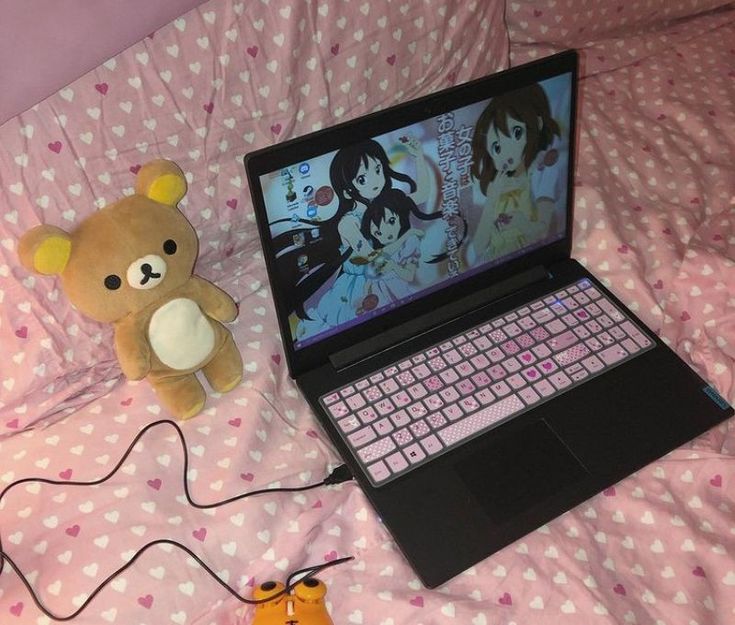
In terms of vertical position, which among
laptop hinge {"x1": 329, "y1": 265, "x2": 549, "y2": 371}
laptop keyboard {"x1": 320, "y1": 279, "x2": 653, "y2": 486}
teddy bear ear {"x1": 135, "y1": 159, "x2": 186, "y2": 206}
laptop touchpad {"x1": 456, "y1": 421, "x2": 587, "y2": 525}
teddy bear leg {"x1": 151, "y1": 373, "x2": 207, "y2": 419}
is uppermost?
teddy bear ear {"x1": 135, "y1": 159, "x2": 186, "y2": 206}

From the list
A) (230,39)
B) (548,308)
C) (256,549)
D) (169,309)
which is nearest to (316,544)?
(256,549)

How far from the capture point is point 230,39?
81 centimetres

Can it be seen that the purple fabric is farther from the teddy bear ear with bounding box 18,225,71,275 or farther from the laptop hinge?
the laptop hinge

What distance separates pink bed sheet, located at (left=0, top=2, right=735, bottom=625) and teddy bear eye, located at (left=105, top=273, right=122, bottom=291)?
0.11m

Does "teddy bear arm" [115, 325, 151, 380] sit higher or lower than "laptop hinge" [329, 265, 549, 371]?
higher

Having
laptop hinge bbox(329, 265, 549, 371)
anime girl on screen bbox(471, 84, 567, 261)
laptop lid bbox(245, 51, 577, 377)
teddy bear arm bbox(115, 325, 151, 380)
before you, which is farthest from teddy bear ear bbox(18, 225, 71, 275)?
anime girl on screen bbox(471, 84, 567, 261)

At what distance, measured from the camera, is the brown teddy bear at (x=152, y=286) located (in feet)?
2.36

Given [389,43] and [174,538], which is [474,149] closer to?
[389,43]

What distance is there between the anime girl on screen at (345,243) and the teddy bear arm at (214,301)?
101mm

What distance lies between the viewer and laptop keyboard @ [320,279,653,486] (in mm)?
778

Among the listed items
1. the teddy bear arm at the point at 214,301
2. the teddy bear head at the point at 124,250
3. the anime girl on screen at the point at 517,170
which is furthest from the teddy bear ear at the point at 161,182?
the anime girl on screen at the point at 517,170

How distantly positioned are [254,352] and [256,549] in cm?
25

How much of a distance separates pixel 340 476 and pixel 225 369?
194mm

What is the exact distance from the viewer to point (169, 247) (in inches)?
29.8
